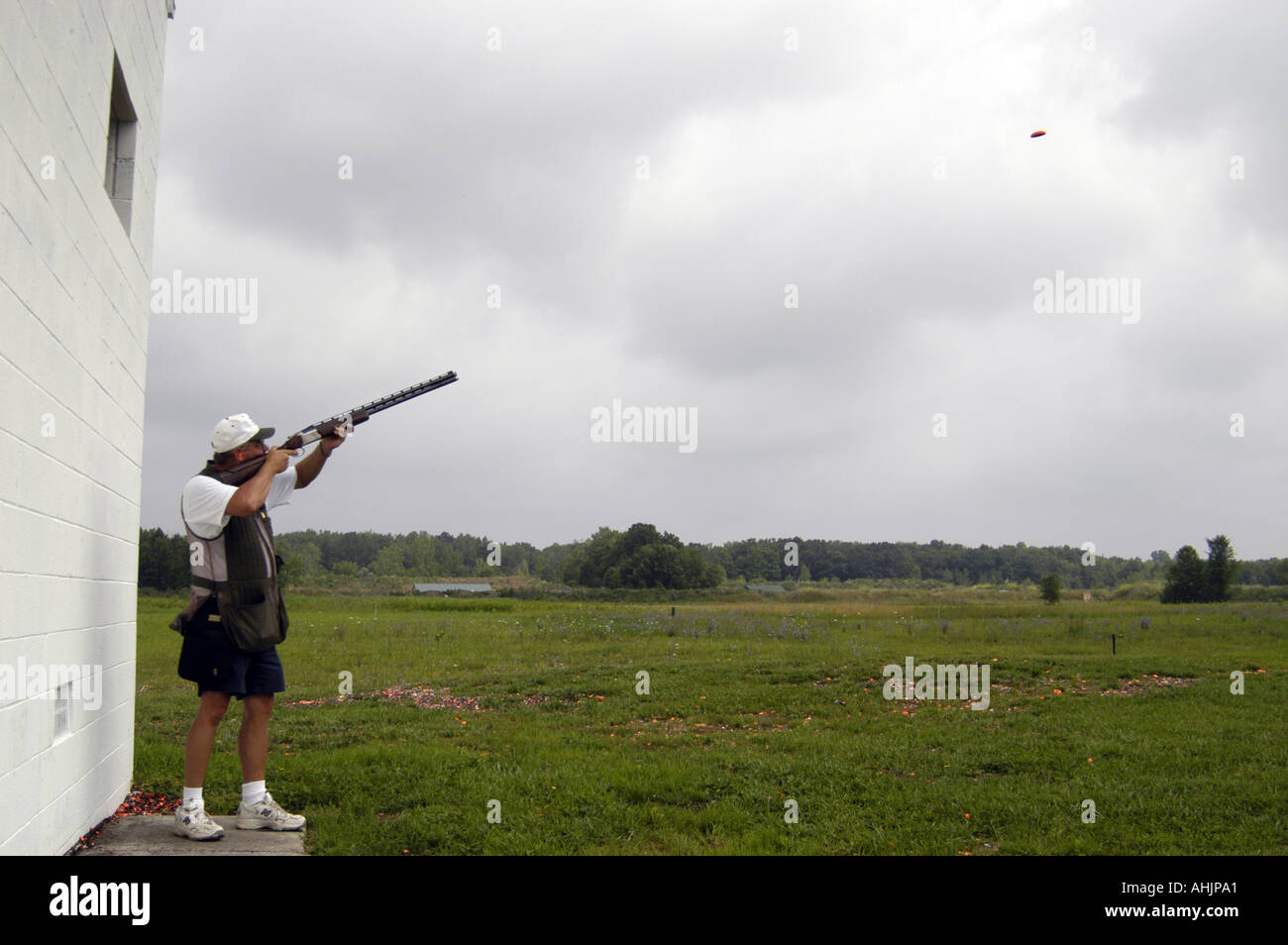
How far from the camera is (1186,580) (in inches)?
1975

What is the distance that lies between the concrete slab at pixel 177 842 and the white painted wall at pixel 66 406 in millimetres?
165

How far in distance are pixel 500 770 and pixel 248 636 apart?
2968 mm

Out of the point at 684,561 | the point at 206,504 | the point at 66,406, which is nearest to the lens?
the point at 66,406

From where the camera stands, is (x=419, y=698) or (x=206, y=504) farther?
(x=419, y=698)

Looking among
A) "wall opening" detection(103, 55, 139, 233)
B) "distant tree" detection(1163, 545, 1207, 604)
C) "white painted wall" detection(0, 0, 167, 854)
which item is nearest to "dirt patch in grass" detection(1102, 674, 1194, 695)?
"white painted wall" detection(0, 0, 167, 854)

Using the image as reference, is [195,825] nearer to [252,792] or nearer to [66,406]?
[252,792]

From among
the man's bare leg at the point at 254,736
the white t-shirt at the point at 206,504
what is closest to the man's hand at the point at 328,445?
the white t-shirt at the point at 206,504

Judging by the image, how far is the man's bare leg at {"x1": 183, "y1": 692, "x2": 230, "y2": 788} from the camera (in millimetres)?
4520

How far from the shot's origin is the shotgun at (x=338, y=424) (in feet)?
15.8

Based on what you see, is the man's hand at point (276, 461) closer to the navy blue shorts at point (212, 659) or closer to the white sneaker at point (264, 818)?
the navy blue shorts at point (212, 659)

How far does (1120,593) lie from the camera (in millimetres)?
59281

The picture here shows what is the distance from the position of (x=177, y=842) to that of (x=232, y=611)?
1299 mm

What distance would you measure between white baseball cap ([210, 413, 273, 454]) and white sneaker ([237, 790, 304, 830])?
2.08m

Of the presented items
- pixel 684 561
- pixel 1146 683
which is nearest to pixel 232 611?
pixel 1146 683
